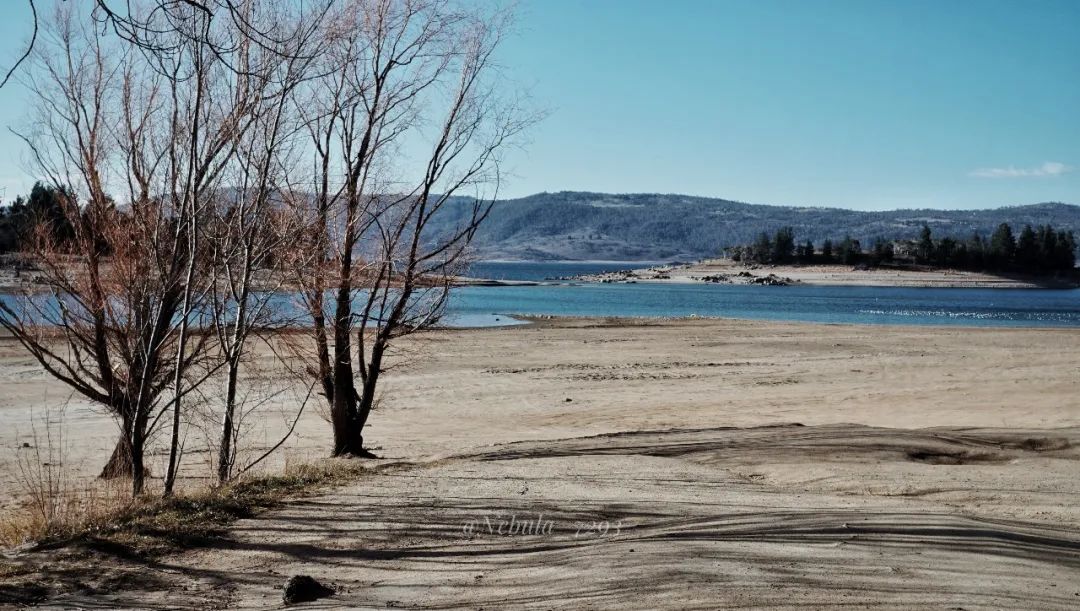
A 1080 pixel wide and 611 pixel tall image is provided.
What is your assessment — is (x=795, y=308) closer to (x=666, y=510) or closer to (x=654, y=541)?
(x=666, y=510)

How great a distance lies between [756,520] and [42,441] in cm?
1416

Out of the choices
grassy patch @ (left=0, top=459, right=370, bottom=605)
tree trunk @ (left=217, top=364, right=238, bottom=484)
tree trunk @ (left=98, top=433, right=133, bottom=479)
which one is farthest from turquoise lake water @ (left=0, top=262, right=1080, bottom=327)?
grassy patch @ (left=0, top=459, right=370, bottom=605)

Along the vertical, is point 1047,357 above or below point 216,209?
below

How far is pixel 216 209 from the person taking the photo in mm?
9523

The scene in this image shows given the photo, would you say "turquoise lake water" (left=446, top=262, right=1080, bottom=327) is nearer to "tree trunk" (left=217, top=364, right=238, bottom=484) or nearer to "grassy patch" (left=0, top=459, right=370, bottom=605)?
"tree trunk" (left=217, top=364, right=238, bottom=484)

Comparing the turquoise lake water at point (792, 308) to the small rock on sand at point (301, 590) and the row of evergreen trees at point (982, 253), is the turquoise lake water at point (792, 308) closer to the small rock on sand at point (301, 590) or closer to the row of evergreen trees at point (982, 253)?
the row of evergreen trees at point (982, 253)

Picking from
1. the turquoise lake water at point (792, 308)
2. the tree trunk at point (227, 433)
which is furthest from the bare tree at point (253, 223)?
the turquoise lake water at point (792, 308)

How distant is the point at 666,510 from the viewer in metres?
7.53

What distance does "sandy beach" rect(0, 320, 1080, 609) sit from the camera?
5.25m

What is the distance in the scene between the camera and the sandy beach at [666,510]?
5.25 meters

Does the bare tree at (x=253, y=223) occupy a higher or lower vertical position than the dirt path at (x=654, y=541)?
higher

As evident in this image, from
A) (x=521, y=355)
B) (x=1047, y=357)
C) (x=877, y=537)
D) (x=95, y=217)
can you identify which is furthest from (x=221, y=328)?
(x=1047, y=357)

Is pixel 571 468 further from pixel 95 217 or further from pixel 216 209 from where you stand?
pixel 95 217

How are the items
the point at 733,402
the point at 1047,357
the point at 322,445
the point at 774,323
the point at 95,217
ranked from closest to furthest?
the point at 95,217 < the point at 322,445 < the point at 733,402 < the point at 1047,357 < the point at 774,323
